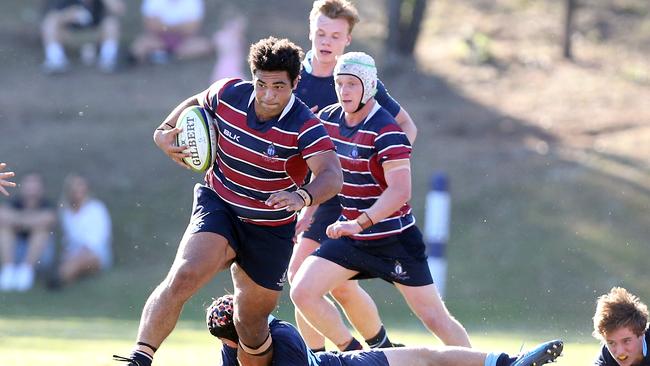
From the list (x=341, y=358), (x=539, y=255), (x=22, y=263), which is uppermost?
(x=341, y=358)

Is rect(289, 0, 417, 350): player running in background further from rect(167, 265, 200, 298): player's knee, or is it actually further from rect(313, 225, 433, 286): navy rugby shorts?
rect(167, 265, 200, 298): player's knee

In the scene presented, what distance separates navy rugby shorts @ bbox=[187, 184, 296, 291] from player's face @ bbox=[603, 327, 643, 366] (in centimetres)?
187

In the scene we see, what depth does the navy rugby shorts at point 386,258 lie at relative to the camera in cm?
802

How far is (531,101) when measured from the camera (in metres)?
19.3

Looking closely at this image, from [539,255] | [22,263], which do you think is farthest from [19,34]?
[539,255]

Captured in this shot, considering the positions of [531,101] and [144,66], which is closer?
[531,101]

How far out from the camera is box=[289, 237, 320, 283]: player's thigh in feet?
28.2

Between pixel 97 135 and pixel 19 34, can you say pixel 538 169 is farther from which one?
A: pixel 19 34

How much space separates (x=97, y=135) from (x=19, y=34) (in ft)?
13.1

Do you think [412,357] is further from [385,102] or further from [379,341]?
[385,102]

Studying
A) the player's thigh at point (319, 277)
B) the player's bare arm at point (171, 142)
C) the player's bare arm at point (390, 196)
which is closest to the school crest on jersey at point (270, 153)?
the player's bare arm at point (171, 142)

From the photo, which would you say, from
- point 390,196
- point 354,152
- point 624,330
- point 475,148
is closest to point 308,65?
point 354,152

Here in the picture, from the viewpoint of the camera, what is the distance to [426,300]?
7.98 m

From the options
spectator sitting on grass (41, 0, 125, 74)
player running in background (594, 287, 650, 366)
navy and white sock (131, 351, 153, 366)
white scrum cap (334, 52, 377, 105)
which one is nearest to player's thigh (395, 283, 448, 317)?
player running in background (594, 287, 650, 366)
